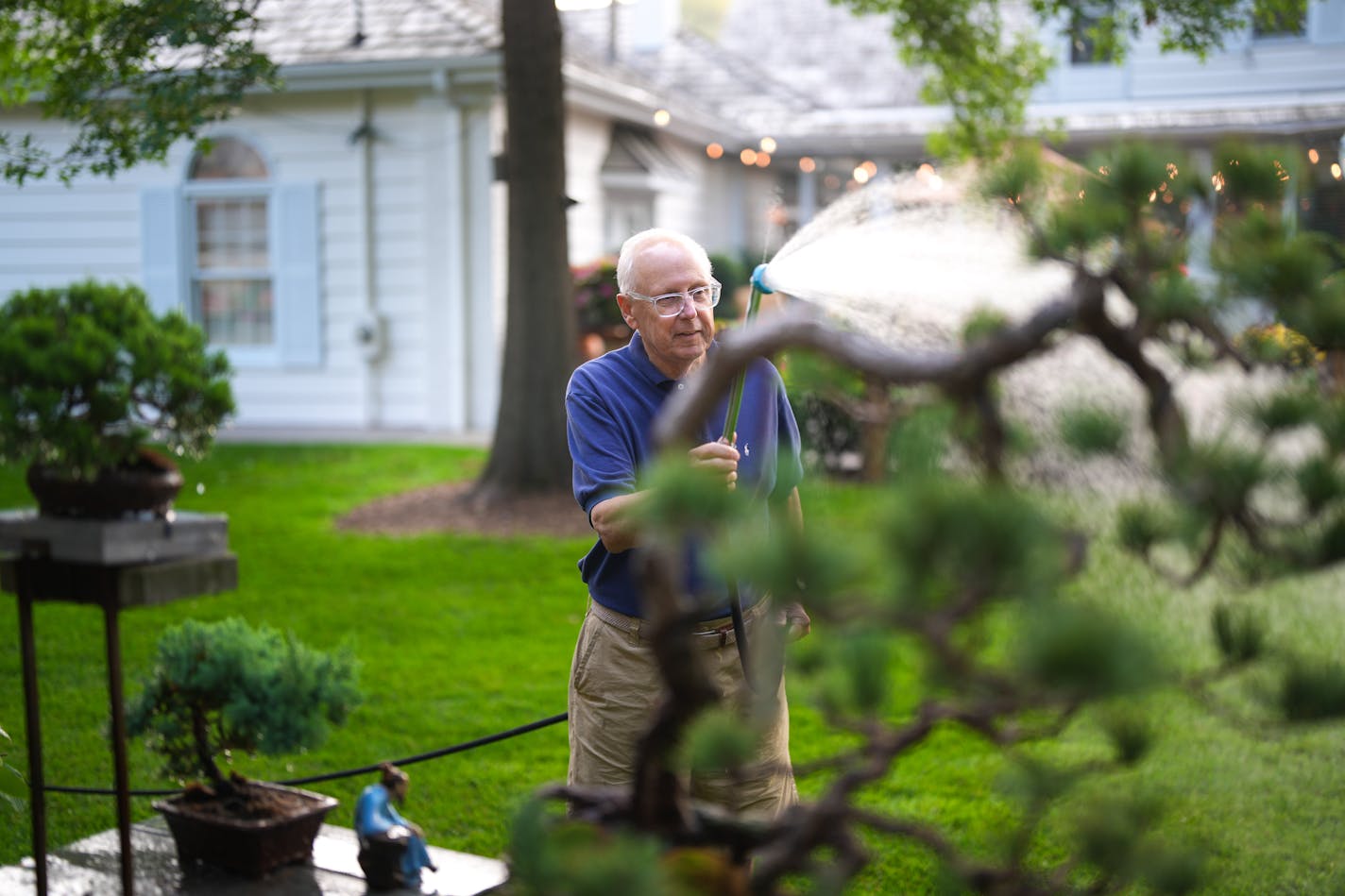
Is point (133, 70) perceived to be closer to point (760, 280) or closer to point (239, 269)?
point (760, 280)

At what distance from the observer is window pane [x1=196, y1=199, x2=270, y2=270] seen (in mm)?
12586

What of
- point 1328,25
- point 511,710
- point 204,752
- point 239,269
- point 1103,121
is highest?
point 1328,25

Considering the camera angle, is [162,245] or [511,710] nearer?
[511,710]

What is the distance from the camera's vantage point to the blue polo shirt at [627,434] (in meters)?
2.50

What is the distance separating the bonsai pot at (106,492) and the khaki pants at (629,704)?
119 centimetres

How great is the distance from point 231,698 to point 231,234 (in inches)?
394

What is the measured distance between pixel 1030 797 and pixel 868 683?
0.32 metres

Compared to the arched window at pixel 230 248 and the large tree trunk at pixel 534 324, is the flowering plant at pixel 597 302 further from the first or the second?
the arched window at pixel 230 248

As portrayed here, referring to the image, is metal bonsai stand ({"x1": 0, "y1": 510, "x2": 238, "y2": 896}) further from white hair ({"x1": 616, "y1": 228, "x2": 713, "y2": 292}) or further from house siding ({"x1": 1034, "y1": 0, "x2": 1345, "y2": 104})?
house siding ({"x1": 1034, "y1": 0, "x2": 1345, "y2": 104})

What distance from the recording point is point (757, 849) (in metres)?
1.30

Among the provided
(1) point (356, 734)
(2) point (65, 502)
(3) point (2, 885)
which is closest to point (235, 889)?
(3) point (2, 885)

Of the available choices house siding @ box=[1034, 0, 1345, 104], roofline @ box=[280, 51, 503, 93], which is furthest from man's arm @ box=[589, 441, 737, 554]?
house siding @ box=[1034, 0, 1345, 104]

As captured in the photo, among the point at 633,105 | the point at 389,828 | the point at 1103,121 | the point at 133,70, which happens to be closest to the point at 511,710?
the point at 389,828

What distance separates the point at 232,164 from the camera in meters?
12.5
